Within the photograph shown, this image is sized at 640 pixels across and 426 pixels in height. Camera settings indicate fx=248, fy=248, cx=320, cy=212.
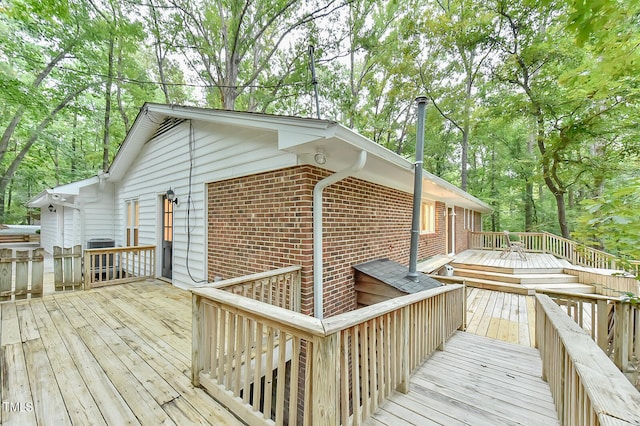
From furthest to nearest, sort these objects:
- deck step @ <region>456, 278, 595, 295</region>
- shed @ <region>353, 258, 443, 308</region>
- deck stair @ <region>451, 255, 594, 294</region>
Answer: deck stair @ <region>451, 255, 594, 294</region>
deck step @ <region>456, 278, 595, 295</region>
shed @ <region>353, 258, 443, 308</region>

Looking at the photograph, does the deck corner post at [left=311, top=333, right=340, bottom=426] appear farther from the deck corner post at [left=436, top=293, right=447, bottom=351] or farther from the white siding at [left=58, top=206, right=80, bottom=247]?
the white siding at [left=58, top=206, right=80, bottom=247]

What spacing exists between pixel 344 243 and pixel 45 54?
46.6 feet

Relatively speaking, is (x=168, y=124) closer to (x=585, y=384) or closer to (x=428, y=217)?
(x=585, y=384)

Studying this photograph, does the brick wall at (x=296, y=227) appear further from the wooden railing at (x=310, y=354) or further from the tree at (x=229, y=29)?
the tree at (x=229, y=29)

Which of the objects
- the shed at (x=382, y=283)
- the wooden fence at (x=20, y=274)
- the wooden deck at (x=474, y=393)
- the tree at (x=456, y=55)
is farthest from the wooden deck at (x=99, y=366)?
the tree at (x=456, y=55)

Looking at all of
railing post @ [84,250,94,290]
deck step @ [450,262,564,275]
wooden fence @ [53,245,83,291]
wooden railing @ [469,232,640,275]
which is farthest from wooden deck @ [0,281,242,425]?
wooden railing @ [469,232,640,275]

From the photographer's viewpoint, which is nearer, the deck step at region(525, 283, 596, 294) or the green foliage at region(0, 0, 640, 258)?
the deck step at region(525, 283, 596, 294)

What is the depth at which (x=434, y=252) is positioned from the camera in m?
8.27

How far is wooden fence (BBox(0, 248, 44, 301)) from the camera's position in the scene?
13.9 ft

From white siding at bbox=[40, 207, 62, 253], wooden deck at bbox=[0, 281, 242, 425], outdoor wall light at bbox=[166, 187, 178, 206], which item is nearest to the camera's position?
wooden deck at bbox=[0, 281, 242, 425]

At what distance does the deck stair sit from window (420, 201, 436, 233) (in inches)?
70.7

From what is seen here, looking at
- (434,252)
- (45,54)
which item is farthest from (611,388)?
(45,54)

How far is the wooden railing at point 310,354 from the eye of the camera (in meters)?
1.52

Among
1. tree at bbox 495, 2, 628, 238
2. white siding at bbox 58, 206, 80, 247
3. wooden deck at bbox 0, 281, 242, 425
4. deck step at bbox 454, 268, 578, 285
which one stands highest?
tree at bbox 495, 2, 628, 238
